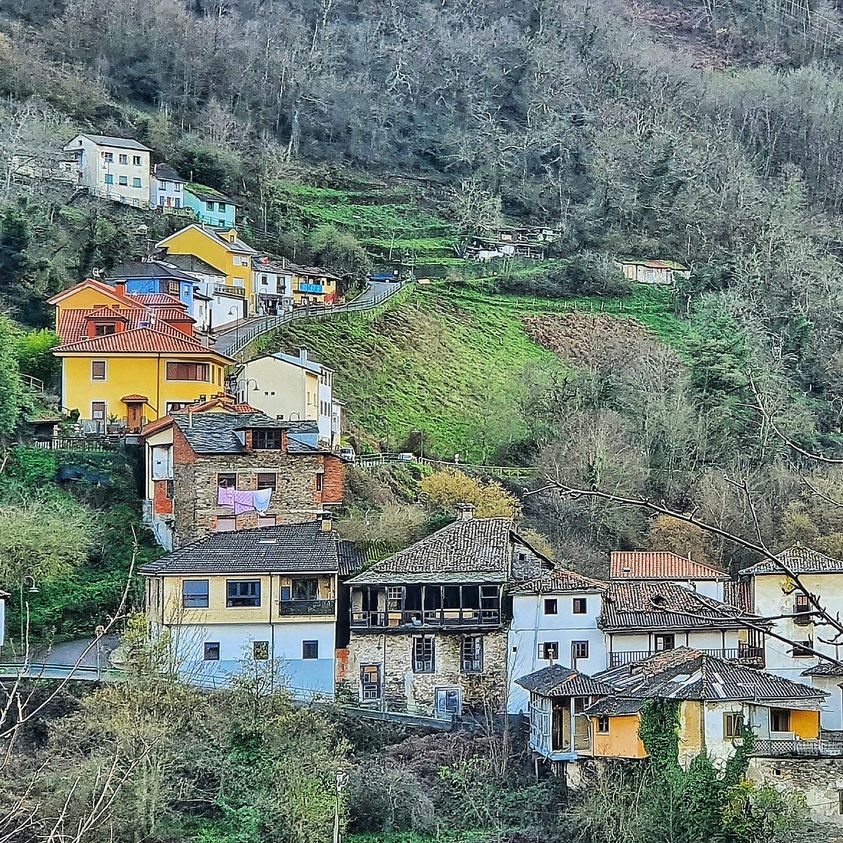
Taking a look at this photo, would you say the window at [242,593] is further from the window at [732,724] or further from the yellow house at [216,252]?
the yellow house at [216,252]

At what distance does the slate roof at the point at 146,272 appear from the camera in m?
49.9

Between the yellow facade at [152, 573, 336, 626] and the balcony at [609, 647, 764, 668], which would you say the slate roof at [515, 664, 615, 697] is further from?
the yellow facade at [152, 573, 336, 626]

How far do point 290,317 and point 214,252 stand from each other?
598cm

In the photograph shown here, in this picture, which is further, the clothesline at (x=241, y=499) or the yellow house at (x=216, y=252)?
the yellow house at (x=216, y=252)

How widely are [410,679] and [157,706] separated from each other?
6655mm

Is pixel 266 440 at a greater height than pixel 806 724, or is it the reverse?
pixel 266 440

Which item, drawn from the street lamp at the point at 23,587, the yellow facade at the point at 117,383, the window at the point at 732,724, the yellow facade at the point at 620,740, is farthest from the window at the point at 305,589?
the yellow facade at the point at 117,383

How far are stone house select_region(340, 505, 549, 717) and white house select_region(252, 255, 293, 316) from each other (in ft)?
88.2

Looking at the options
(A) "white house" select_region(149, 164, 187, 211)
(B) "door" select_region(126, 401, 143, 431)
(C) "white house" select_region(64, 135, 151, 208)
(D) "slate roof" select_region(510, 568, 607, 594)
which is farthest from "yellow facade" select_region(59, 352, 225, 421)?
(A) "white house" select_region(149, 164, 187, 211)

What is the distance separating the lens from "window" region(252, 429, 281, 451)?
1390 inches

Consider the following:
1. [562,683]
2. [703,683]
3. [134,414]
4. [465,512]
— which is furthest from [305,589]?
[134,414]

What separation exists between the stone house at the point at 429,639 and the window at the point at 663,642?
137 inches

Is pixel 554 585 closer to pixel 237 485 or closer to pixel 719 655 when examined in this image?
pixel 719 655

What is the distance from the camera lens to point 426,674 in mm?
32750
